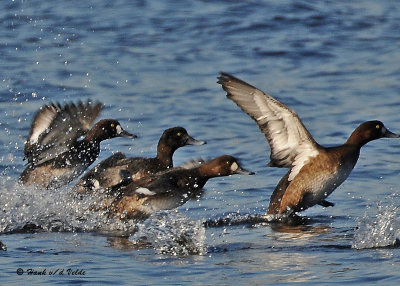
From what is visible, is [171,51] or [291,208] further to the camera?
[171,51]

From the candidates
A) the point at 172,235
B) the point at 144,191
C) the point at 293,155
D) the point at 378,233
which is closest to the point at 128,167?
the point at 144,191

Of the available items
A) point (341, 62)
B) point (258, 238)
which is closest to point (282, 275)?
point (258, 238)

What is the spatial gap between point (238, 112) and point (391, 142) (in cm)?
257

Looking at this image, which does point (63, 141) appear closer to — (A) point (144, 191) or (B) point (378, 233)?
(A) point (144, 191)

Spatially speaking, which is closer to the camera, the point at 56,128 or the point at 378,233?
the point at 378,233

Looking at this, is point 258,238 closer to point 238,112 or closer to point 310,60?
point 238,112

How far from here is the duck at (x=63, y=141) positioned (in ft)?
38.7


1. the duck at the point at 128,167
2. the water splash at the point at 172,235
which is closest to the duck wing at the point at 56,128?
the duck at the point at 128,167

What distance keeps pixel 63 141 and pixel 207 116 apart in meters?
2.80

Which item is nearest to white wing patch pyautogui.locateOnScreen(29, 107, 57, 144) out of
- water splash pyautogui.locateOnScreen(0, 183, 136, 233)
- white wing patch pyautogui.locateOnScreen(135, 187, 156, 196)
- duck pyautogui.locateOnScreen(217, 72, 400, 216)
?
water splash pyautogui.locateOnScreen(0, 183, 136, 233)

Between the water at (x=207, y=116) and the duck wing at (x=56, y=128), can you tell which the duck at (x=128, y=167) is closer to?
the water at (x=207, y=116)

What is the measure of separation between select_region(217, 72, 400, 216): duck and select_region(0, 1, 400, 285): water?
28 cm

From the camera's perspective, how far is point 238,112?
14.6 m

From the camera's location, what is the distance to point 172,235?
8.53 metres
